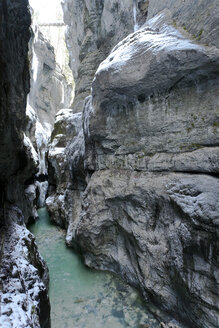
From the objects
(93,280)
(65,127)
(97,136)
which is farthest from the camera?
(65,127)

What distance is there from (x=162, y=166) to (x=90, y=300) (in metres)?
5.14

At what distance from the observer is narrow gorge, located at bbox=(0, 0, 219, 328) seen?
4.42 meters

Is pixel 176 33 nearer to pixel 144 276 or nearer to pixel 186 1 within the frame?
pixel 186 1

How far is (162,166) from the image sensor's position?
605 centimetres

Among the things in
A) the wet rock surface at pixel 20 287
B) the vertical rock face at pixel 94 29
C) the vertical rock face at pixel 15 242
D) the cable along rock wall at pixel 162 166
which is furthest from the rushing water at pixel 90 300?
the vertical rock face at pixel 94 29

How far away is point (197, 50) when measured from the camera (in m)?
5.03

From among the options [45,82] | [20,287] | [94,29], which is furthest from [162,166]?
[45,82]

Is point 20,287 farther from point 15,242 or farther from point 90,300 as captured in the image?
point 90,300

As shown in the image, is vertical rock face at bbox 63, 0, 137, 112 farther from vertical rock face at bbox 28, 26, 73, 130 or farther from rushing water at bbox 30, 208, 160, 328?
A: vertical rock face at bbox 28, 26, 73, 130

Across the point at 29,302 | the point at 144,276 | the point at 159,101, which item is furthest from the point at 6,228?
the point at 159,101

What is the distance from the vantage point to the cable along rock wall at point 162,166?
184 inches

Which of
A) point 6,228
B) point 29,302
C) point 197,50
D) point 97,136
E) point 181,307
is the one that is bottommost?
point 181,307

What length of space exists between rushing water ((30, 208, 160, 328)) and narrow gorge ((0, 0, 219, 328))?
0.13 ft

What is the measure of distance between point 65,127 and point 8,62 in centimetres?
1382
